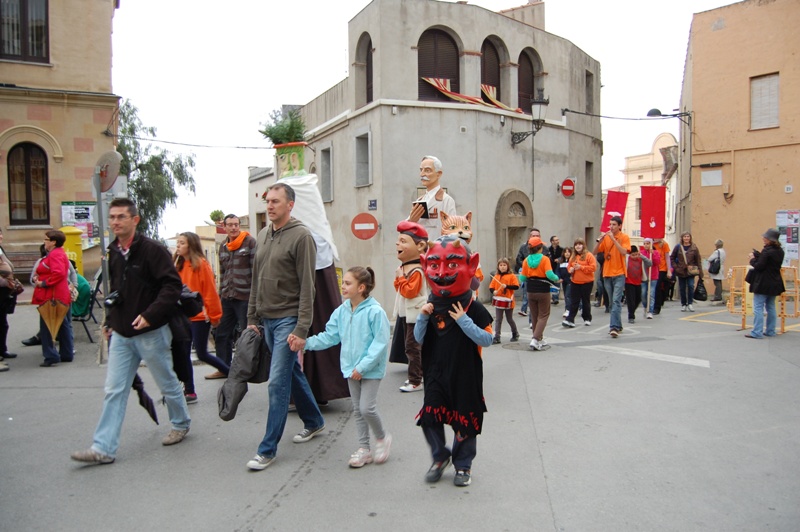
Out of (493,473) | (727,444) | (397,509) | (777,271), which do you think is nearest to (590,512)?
(493,473)

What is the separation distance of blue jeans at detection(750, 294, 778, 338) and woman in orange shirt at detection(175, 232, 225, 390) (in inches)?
336

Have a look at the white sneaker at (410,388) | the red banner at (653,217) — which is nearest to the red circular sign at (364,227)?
the white sneaker at (410,388)

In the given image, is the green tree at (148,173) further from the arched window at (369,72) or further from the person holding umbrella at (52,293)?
the person holding umbrella at (52,293)

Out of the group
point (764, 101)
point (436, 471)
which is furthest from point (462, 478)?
point (764, 101)

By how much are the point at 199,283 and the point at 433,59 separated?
14.2m

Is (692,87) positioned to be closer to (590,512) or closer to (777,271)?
(777,271)

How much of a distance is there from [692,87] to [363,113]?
1146 centimetres

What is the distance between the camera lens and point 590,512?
3.90m

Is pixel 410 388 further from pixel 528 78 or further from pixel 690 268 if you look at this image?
pixel 528 78

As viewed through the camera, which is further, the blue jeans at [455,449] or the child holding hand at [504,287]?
the child holding hand at [504,287]

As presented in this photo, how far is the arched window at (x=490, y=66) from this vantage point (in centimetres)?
2030

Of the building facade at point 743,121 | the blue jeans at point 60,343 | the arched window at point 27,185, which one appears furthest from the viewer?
the building facade at point 743,121

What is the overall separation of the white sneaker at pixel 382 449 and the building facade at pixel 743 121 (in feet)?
63.0

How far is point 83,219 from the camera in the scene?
631 inches
